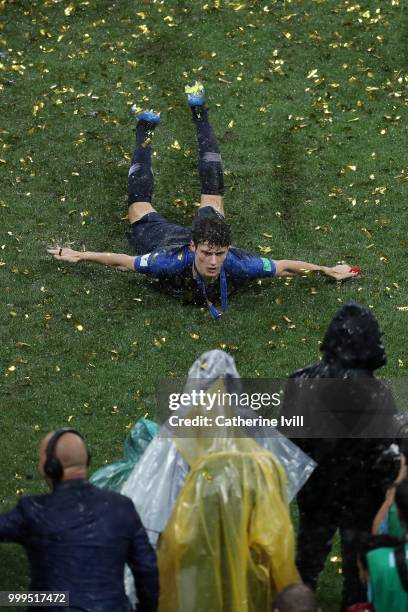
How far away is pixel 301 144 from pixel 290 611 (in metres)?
7.53

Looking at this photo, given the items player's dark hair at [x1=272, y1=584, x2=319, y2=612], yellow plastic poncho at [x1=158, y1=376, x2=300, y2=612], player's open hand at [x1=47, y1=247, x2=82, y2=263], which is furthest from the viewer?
player's open hand at [x1=47, y1=247, x2=82, y2=263]

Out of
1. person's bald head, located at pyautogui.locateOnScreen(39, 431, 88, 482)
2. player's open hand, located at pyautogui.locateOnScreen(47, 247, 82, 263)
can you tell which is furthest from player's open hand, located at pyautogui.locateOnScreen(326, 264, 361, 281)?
person's bald head, located at pyautogui.locateOnScreen(39, 431, 88, 482)

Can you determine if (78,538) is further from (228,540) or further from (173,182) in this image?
(173,182)

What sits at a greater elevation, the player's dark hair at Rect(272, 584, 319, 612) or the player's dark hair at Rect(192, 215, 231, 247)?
the player's dark hair at Rect(192, 215, 231, 247)

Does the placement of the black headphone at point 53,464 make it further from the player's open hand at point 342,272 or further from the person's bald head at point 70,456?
the player's open hand at point 342,272

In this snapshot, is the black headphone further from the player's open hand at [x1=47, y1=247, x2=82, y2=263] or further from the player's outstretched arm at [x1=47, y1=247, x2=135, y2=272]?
the player's open hand at [x1=47, y1=247, x2=82, y2=263]

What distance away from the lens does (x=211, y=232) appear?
9180mm

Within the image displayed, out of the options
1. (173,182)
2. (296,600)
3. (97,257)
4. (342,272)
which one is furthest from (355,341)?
(173,182)

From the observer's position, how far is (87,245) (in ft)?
34.3

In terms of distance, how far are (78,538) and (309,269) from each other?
484 cm

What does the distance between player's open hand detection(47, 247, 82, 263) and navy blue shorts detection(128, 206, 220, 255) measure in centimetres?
67

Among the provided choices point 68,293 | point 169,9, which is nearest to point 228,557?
point 68,293

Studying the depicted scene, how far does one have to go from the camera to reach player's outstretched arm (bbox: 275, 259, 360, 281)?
963cm

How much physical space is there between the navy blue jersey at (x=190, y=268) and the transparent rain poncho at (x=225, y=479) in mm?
3322
